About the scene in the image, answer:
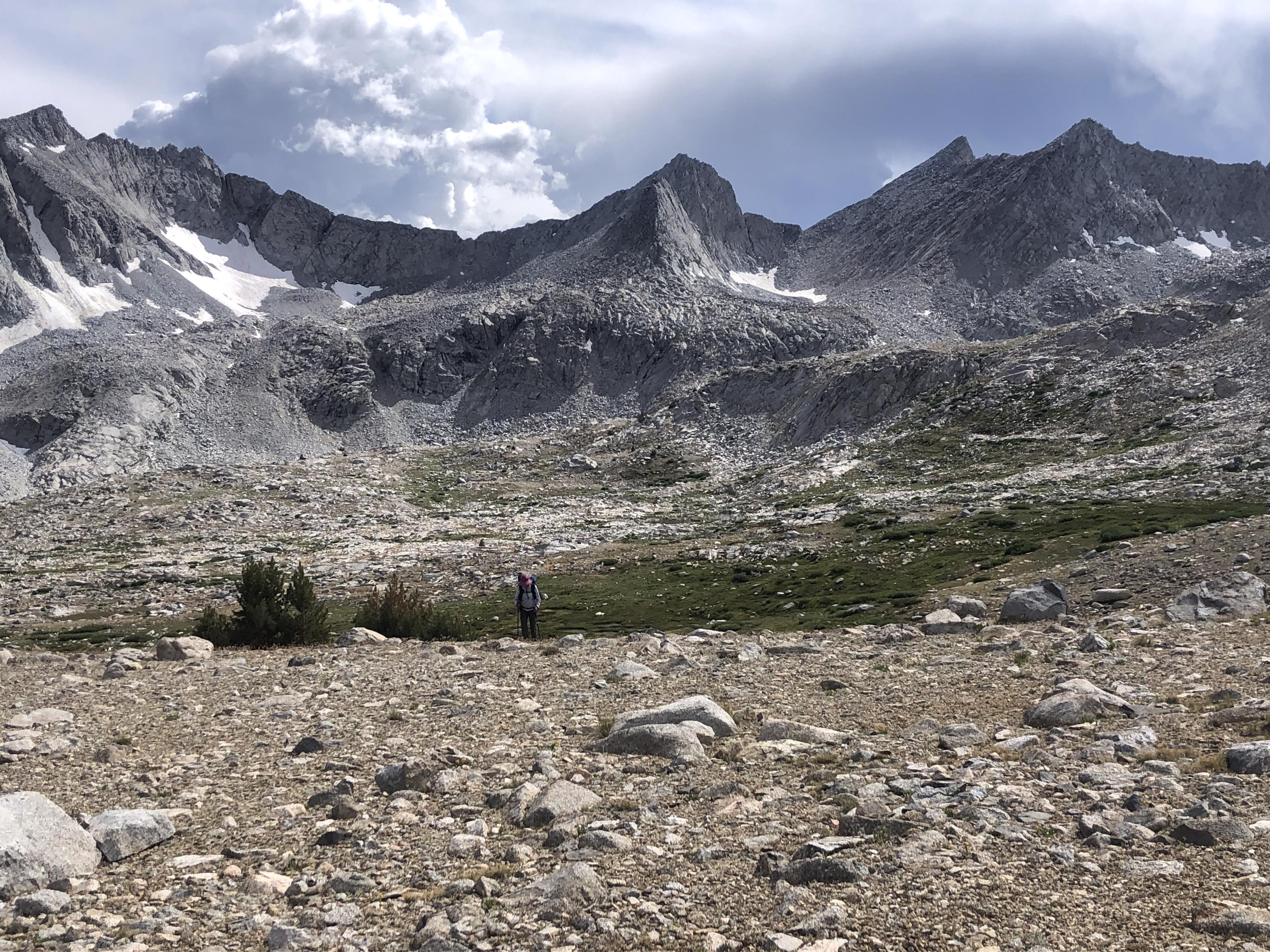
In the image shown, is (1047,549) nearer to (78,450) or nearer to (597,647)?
(597,647)

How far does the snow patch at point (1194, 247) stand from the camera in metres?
148

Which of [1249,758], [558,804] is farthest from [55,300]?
[1249,758]

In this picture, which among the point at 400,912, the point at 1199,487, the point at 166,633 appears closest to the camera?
the point at 400,912

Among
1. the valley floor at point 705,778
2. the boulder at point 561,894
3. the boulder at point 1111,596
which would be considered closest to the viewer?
the valley floor at point 705,778

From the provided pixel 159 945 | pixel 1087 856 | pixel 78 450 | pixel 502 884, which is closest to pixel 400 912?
pixel 502 884

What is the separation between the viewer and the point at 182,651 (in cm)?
1836

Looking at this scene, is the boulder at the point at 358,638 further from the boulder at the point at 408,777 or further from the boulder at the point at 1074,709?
the boulder at the point at 1074,709

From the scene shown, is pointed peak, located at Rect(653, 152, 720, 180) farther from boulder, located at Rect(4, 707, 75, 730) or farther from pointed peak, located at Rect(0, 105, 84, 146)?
boulder, located at Rect(4, 707, 75, 730)

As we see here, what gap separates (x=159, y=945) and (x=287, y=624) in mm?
17165

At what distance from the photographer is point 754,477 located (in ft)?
233

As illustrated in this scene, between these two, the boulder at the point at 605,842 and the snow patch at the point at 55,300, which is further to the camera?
the snow patch at the point at 55,300

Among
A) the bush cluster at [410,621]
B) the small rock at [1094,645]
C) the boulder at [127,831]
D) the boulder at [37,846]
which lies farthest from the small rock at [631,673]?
the bush cluster at [410,621]

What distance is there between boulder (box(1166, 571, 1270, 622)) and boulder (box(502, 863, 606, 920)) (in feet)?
47.0

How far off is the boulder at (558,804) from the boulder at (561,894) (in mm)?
1192
